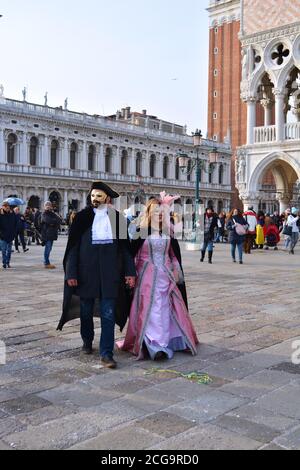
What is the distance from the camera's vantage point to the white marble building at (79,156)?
39219 mm

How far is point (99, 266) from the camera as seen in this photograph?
4.38 metres

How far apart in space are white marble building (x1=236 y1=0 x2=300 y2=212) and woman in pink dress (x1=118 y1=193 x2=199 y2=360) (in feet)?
54.7

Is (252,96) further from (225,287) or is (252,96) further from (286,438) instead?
(286,438)

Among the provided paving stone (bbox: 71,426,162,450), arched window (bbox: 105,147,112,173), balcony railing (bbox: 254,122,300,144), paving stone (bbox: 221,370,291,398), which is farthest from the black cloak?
arched window (bbox: 105,147,112,173)

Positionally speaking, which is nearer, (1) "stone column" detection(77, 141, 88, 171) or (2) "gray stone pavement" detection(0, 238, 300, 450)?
(2) "gray stone pavement" detection(0, 238, 300, 450)

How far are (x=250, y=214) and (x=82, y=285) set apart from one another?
14.0 m

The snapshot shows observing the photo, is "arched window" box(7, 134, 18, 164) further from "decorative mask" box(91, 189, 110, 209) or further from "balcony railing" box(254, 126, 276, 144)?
"decorative mask" box(91, 189, 110, 209)

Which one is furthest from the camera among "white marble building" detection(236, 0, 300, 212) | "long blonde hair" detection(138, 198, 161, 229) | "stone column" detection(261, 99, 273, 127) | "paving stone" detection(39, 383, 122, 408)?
"stone column" detection(261, 99, 273, 127)

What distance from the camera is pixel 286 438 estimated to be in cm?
291

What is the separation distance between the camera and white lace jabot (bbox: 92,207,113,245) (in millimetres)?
4387

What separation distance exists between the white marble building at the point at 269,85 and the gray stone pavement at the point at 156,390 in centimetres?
1564

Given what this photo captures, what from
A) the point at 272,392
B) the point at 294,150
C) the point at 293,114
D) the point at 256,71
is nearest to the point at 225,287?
the point at 272,392

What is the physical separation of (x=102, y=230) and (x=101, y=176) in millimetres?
41371

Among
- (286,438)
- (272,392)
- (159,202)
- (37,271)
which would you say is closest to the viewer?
(286,438)
